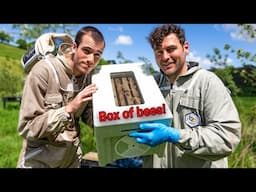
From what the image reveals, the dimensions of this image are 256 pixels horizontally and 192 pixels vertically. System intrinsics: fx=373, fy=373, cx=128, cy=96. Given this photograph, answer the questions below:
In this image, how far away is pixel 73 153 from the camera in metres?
1.99

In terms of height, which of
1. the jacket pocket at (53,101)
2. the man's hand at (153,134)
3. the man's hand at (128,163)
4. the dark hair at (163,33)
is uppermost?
the dark hair at (163,33)

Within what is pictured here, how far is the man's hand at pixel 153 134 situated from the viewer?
156 centimetres

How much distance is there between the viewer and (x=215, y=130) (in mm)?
1630

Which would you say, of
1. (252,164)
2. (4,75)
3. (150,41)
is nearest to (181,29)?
(150,41)

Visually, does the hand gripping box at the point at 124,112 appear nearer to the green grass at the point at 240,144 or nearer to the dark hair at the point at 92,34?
the dark hair at the point at 92,34

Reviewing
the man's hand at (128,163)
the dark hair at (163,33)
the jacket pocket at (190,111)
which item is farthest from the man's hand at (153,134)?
the man's hand at (128,163)

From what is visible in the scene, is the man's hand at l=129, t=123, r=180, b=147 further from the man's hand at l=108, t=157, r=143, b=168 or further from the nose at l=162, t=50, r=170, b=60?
the man's hand at l=108, t=157, r=143, b=168

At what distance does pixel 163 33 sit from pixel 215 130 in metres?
0.50

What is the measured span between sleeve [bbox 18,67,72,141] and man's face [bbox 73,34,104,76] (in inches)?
6.6

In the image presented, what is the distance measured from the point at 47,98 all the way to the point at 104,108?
38cm

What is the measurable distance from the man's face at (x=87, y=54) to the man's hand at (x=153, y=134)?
0.43m

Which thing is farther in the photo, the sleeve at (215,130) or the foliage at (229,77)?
the foliage at (229,77)

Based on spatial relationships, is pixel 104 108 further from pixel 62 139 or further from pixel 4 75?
pixel 4 75
